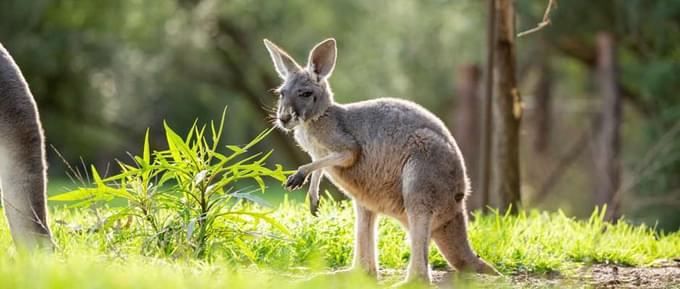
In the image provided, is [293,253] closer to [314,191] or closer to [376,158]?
[314,191]

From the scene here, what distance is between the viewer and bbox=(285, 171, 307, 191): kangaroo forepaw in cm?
647

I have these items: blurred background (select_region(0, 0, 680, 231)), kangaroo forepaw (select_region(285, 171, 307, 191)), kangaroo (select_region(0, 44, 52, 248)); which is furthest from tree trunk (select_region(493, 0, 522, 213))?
blurred background (select_region(0, 0, 680, 231))

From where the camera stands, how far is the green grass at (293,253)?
16.1ft

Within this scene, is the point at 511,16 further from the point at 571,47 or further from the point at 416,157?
the point at 571,47

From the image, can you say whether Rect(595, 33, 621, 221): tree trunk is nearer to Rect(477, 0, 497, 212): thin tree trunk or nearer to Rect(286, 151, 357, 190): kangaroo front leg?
Rect(477, 0, 497, 212): thin tree trunk

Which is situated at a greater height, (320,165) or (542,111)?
(320,165)

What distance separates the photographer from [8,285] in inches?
180

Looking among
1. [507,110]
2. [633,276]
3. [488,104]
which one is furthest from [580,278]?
[488,104]

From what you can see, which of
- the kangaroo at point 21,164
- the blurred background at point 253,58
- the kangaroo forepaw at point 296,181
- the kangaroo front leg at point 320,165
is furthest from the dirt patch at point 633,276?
Answer: the blurred background at point 253,58

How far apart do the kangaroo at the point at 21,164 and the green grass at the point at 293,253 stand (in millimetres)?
176

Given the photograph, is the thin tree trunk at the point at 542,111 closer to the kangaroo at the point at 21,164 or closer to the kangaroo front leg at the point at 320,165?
the kangaroo front leg at the point at 320,165

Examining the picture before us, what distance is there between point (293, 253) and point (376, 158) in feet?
3.22

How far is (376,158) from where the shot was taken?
6719 mm

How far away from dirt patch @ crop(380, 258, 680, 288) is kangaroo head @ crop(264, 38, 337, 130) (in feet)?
3.90
